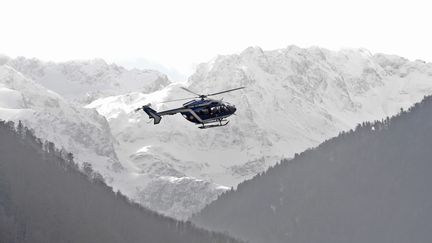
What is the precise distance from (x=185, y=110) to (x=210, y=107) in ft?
11.3

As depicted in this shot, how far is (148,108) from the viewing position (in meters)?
131

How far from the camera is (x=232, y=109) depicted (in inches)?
4872

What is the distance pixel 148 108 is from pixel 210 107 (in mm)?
12445

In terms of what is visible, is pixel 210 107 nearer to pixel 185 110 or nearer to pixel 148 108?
pixel 185 110

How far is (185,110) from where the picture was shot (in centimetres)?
12325

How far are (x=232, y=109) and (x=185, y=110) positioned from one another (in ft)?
20.6

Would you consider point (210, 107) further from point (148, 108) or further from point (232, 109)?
point (148, 108)

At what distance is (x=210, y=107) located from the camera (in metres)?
122

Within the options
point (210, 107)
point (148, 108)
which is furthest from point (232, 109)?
point (148, 108)

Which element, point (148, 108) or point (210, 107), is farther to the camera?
point (148, 108)
